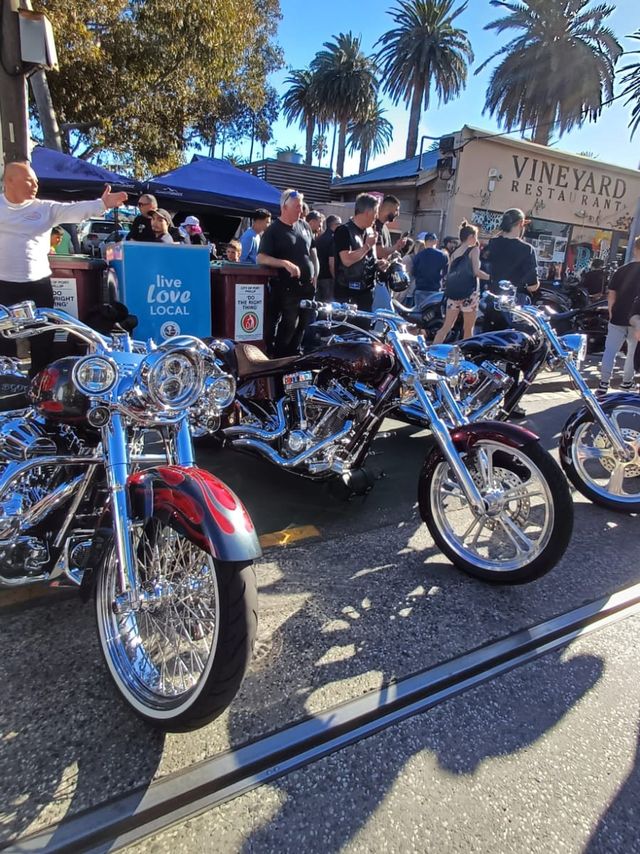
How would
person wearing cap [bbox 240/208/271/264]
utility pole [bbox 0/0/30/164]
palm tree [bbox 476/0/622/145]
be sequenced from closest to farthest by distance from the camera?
utility pole [bbox 0/0/30/164]
person wearing cap [bbox 240/208/271/264]
palm tree [bbox 476/0/622/145]

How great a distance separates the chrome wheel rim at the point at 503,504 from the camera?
103 inches

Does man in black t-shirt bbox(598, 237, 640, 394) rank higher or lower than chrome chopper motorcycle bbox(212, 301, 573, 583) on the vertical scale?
higher

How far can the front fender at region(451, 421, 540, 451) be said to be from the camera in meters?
2.62

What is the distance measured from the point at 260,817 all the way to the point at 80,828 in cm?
49

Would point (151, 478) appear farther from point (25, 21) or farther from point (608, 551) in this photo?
point (25, 21)

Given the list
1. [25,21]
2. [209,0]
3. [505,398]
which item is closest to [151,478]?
[505,398]

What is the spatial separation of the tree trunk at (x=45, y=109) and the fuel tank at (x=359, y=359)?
28.6ft

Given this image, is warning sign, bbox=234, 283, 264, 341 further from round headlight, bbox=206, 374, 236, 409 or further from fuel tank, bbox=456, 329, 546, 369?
round headlight, bbox=206, 374, 236, 409

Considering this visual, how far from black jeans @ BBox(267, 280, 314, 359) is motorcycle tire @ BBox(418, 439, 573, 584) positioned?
2.99 m

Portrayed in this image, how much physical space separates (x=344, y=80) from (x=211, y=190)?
37.9 m

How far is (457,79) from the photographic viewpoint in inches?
1342

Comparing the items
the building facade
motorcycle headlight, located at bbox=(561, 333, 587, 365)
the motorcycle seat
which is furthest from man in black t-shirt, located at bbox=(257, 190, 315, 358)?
the building facade

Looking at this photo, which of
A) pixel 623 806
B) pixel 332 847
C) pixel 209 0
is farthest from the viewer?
pixel 209 0

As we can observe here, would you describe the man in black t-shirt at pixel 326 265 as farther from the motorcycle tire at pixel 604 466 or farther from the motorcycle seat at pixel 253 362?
the motorcycle tire at pixel 604 466
